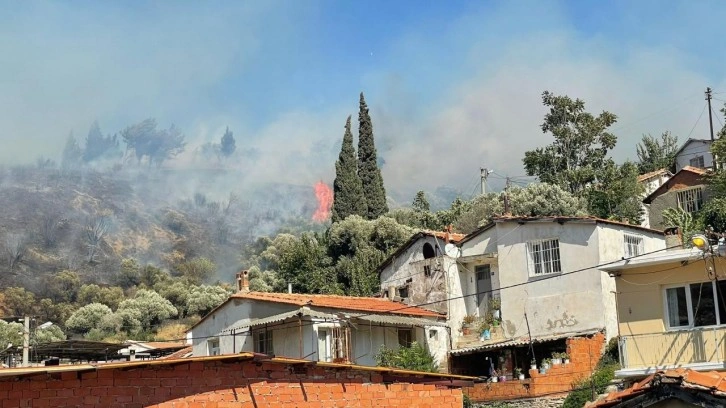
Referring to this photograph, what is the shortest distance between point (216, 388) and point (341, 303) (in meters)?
19.0

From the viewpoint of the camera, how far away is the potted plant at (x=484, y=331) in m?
42.8

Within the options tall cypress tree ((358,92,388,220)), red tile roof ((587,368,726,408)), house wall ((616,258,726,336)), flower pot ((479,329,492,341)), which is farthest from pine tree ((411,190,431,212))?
red tile roof ((587,368,726,408))

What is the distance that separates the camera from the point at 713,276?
2797cm

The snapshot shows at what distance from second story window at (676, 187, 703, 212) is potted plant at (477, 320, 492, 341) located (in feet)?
70.6

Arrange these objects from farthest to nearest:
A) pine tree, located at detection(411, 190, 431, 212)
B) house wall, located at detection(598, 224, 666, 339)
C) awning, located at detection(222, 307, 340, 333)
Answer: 1. pine tree, located at detection(411, 190, 431, 212)
2. house wall, located at detection(598, 224, 666, 339)
3. awning, located at detection(222, 307, 340, 333)

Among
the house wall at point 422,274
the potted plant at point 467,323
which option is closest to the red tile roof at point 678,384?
the potted plant at point 467,323

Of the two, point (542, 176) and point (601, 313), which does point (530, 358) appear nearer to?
point (601, 313)

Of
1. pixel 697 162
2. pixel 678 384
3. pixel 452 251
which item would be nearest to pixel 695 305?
pixel 678 384

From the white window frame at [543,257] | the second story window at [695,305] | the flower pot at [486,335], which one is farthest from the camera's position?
the flower pot at [486,335]

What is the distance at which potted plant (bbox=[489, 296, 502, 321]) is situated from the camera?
142ft

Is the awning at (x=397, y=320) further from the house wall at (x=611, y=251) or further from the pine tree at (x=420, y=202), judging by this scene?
the pine tree at (x=420, y=202)

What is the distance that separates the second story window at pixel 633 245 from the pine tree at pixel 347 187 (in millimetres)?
39159

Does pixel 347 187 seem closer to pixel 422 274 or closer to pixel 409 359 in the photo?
pixel 422 274

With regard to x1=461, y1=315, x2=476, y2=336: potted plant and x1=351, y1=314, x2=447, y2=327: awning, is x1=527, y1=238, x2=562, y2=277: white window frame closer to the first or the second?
x1=461, y1=315, x2=476, y2=336: potted plant
